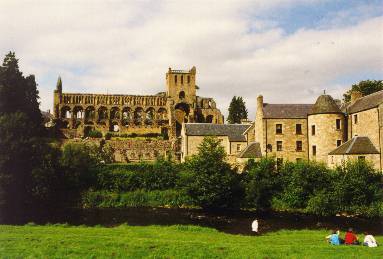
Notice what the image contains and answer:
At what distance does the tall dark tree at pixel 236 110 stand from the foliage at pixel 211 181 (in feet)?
163

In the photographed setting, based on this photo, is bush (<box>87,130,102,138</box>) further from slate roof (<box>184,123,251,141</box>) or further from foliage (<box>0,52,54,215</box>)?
foliage (<box>0,52,54,215</box>)

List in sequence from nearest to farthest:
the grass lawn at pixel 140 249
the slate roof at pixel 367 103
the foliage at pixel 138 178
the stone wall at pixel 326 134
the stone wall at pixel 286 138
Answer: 1. the grass lawn at pixel 140 249
2. the slate roof at pixel 367 103
3. the foliage at pixel 138 178
4. the stone wall at pixel 326 134
5. the stone wall at pixel 286 138

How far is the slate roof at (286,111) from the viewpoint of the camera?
142ft

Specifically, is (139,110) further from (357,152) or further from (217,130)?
(357,152)

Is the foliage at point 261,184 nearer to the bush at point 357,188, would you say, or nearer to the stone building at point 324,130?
the bush at point 357,188

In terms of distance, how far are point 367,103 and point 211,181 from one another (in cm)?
1693

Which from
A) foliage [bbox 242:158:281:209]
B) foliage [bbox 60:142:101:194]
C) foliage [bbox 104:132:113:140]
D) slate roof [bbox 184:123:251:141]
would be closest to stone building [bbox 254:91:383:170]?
slate roof [bbox 184:123:251:141]

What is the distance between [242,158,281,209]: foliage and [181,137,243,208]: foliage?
3.45 feet

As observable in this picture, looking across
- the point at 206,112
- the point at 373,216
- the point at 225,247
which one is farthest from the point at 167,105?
the point at 225,247

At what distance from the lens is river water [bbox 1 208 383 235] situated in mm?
26359

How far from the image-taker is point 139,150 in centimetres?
6003

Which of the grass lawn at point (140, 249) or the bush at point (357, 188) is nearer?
the grass lawn at point (140, 249)

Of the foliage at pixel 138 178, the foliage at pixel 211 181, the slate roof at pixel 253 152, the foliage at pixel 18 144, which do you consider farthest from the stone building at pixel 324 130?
the foliage at pixel 18 144

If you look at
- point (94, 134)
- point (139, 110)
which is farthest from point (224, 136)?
point (139, 110)
